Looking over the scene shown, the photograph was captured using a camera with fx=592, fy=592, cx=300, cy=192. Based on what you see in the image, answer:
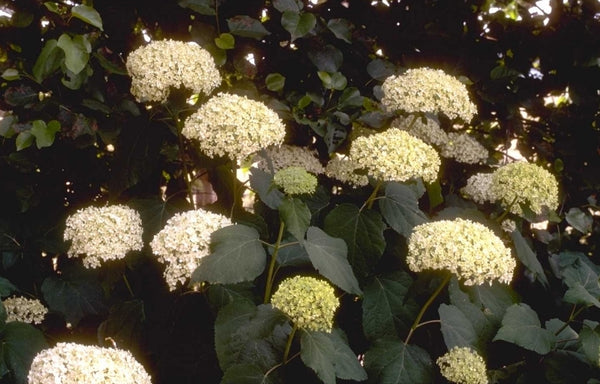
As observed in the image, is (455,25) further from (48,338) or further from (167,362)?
(48,338)

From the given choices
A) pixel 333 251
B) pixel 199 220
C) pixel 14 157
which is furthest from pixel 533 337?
pixel 14 157

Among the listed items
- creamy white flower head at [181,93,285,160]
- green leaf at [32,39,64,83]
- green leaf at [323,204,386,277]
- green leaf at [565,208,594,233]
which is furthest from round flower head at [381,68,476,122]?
green leaf at [32,39,64,83]

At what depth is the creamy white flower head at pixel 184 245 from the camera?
6.31ft

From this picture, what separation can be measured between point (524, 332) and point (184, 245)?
4.16ft

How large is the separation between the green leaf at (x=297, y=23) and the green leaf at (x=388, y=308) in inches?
41.8

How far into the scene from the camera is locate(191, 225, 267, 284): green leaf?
1.85 metres

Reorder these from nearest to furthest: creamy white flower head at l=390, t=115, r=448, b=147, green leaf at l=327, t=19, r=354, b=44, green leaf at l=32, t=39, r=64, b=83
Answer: green leaf at l=32, t=39, r=64, b=83 → green leaf at l=327, t=19, r=354, b=44 → creamy white flower head at l=390, t=115, r=448, b=147

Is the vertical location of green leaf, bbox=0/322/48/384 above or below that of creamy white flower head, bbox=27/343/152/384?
below

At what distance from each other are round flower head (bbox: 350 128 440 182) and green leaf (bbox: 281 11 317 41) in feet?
1.86

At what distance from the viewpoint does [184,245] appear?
1923mm

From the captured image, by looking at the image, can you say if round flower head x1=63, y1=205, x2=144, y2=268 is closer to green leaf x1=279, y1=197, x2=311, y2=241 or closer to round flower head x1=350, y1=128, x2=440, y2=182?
green leaf x1=279, y1=197, x2=311, y2=241

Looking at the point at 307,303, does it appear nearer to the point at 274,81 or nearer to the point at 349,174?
the point at 349,174

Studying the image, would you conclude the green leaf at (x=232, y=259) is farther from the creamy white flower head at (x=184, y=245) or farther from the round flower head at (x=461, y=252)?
the round flower head at (x=461, y=252)

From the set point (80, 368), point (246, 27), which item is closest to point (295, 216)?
point (80, 368)
